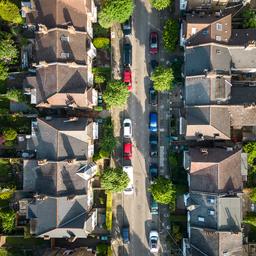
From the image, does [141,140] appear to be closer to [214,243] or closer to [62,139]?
[62,139]

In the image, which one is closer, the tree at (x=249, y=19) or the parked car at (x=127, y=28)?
the tree at (x=249, y=19)

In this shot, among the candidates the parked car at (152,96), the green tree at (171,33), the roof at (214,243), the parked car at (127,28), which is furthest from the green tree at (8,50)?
the roof at (214,243)

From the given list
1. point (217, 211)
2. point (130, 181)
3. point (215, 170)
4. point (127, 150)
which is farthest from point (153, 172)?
point (217, 211)

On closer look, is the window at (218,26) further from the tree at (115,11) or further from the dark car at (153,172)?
the dark car at (153,172)

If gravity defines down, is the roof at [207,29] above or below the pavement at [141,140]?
above

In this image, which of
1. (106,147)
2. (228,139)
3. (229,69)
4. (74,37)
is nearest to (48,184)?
(106,147)

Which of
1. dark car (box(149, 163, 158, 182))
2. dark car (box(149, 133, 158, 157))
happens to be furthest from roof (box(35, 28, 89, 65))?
dark car (box(149, 163, 158, 182))
